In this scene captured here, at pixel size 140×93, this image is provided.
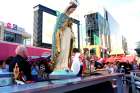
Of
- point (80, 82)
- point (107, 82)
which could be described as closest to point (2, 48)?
point (107, 82)

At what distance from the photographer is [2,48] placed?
1041 centimetres

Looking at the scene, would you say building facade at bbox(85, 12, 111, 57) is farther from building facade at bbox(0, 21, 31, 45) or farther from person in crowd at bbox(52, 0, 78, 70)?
person in crowd at bbox(52, 0, 78, 70)

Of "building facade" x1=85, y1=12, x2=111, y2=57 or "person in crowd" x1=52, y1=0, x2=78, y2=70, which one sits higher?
"building facade" x1=85, y1=12, x2=111, y2=57

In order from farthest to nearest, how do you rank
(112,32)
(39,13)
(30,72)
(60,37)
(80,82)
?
(112,32)
(39,13)
(60,37)
(30,72)
(80,82)

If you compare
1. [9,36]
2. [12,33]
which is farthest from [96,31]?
[9,36]

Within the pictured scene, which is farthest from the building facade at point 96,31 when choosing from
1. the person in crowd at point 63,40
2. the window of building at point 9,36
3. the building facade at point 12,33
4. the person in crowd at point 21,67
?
the person in crowd at point 21,67

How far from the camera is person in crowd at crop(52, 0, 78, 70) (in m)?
4.95

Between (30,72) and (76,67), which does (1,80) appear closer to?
(30,72)

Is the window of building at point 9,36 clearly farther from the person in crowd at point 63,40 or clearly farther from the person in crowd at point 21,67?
the person in crowd at point 21,67

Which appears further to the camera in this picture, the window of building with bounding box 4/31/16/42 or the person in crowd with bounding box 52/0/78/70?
the window of building with bounding box 4/31/16/42

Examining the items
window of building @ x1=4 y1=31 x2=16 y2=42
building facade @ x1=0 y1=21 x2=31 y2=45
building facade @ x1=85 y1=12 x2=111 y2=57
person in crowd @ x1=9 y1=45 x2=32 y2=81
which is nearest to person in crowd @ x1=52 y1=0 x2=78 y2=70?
person in crowd @ x1=9 y1=45 x2=32 y2=81

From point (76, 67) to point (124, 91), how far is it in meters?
0.72

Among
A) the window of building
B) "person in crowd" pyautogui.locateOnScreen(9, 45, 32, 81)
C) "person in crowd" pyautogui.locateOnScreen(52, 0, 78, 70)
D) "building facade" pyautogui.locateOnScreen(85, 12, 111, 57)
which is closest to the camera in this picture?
"person in crowd" pyautogui.locateOnScreen(9, 45, 32, 81)

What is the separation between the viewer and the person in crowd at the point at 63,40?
4945 mm
